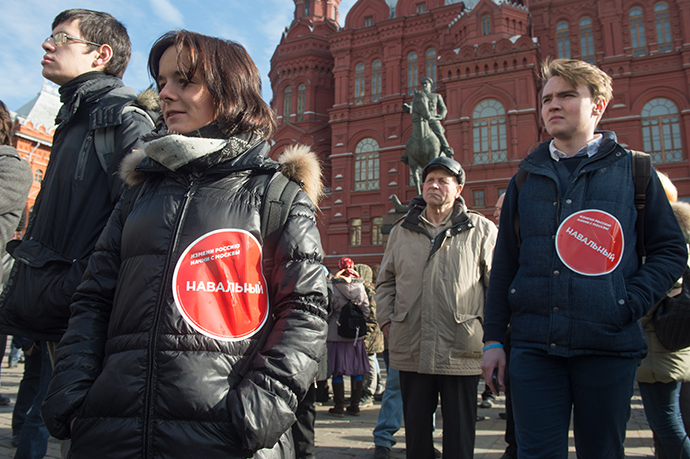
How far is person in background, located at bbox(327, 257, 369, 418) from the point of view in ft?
18.9

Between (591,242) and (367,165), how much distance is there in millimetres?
28090

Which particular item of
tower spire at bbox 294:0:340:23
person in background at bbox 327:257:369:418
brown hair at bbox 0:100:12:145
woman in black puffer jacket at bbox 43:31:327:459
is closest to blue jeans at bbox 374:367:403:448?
person in background at bbox 327:257:369:418

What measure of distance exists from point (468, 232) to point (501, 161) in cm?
2295

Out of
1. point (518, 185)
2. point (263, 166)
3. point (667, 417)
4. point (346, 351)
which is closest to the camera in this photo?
point (263, 166)

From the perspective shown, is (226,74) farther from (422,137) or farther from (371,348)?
(422,137)

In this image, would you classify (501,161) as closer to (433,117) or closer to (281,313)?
(433,117)

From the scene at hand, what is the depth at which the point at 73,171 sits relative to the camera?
2.41 metres

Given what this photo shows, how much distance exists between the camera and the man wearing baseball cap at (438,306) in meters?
2.92

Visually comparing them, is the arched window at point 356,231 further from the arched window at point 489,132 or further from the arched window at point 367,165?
the arched window at point 489,132

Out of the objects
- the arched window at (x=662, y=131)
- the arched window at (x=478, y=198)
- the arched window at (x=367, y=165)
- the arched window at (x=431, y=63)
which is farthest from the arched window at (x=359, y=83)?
the arched window at (x=662, y=131)

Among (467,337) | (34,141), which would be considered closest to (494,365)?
(467,337)

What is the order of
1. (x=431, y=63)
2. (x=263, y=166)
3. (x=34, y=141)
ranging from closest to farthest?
(x=263, y=166)
(x=34, y=141)
(x=431, y=63)

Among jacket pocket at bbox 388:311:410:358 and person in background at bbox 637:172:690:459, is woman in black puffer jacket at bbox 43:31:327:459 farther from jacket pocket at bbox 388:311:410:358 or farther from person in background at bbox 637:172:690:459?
person in background at bbox 637:172:690:459

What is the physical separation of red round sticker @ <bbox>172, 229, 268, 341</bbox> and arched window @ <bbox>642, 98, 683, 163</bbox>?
2630 centimetres
